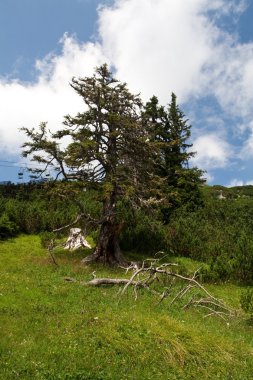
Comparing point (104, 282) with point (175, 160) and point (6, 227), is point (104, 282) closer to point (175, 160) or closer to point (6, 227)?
point (6, 227)

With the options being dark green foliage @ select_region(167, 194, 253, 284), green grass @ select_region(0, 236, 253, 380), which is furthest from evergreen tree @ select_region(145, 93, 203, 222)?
green grass @ select_region(0, 236, 253, 380)

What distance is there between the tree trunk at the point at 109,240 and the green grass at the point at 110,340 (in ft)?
40.2

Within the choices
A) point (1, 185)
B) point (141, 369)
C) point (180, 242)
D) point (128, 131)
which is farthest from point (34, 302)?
point (1, 185)

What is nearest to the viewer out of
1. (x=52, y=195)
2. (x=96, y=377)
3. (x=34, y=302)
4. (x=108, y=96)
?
(x=96, y=377)

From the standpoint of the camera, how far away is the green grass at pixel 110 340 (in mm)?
10266

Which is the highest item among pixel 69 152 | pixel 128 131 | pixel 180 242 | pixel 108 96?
pixel 108 96

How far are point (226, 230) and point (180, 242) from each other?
721cm

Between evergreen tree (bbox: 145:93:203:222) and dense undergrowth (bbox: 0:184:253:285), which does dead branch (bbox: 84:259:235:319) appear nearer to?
dense undergrowth (bbox: 0:184:253:285)

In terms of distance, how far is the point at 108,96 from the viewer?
31578 mm

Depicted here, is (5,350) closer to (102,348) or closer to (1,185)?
(102,348)

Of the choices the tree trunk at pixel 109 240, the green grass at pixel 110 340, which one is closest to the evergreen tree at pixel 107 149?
the tree trunk at pixel 109 240

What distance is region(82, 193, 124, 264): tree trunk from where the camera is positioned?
29.6 m

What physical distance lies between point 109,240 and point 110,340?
743 inches

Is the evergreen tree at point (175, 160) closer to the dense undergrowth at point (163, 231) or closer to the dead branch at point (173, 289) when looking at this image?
the dense undergrowth at point (163, 231)
